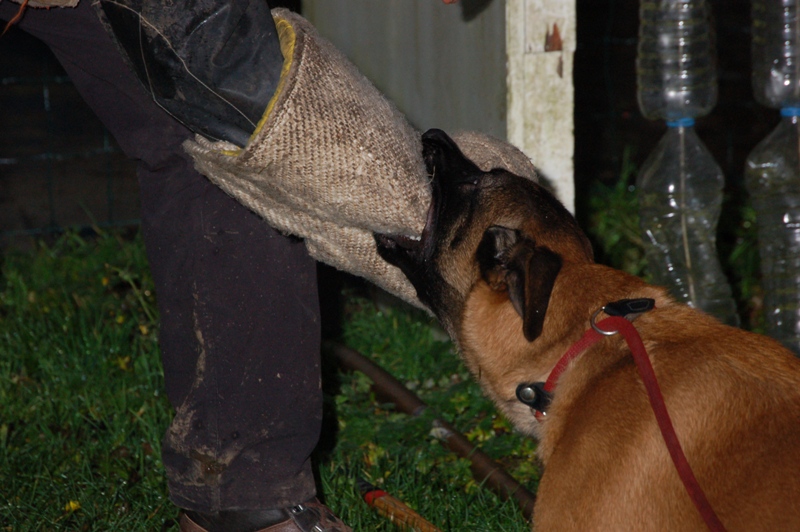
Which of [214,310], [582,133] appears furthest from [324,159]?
[582,133]

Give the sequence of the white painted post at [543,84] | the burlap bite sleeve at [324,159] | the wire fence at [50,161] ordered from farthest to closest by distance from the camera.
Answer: the wire fence at [50,161], the white painted post at [543,84], the burlap bite sleeve at [324,159]

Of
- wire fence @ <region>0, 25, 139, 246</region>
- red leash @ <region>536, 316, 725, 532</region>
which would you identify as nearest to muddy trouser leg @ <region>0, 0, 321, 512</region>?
red leash @ <region>536, 316, 725, 532</region>

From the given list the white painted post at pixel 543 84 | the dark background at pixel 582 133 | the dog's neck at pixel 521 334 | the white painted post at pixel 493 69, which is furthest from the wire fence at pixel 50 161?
the dog's neck at pixel 521 334

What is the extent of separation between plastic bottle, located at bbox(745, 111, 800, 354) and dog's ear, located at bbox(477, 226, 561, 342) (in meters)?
2.20

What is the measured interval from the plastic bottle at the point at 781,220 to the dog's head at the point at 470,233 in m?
1.97

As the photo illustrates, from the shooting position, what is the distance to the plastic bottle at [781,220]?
420 centimetres

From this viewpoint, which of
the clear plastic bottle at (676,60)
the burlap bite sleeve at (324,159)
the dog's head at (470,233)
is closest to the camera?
the burlap bite sleeve at (324,159)

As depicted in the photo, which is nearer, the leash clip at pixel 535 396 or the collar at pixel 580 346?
the collar at pixel 580 346

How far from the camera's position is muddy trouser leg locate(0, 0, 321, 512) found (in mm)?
2523

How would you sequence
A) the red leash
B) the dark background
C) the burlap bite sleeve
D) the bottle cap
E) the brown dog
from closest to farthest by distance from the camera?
the red leash
the brown dog
the burlap bite sleeve
the bottle cap
the dark background

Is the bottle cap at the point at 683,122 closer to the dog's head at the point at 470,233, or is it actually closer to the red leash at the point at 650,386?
the dog's head at the point at 470,233

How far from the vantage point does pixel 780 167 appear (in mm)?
4273

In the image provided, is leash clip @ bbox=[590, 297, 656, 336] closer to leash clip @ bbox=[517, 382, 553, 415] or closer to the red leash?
the red leash

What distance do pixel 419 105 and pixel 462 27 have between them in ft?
1.86
